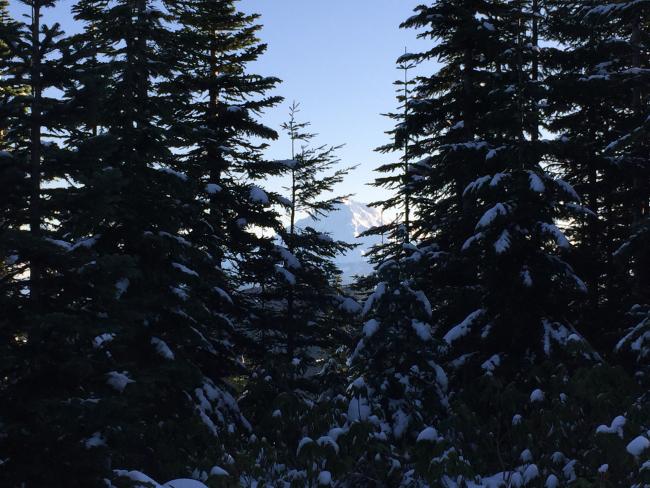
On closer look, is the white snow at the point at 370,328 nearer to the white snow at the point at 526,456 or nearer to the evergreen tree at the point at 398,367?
the evergreen tree at the point at 398,367

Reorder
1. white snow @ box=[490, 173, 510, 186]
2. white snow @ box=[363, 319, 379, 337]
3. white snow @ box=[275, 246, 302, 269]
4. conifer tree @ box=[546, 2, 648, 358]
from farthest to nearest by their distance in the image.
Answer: white snow @ box=[275, 246, 302, 269] < conifer tree @ box=[546, 2, 648, 358] < white snow @ box=[490, 173, 510, 186] < white snow @ box=[363, 319, 379, 337]

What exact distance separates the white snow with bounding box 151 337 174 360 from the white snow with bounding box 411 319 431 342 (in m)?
4.83

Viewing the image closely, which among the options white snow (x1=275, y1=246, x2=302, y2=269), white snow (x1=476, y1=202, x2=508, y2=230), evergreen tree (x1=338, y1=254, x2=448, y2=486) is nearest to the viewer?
evergreen tree (x1=338, y1=254, x2=448, y2=486)

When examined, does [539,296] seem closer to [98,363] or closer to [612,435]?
[612,435]

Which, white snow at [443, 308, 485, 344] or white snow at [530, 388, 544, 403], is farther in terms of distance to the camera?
white snow at [443, 308, 485, 344]

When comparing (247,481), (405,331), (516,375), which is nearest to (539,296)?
(516,375)

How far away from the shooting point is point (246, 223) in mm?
19547

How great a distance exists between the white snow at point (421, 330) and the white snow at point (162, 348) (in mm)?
4835

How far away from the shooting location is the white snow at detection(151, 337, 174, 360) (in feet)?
36.9

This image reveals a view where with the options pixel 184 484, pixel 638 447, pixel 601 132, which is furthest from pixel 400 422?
pixel 601 132

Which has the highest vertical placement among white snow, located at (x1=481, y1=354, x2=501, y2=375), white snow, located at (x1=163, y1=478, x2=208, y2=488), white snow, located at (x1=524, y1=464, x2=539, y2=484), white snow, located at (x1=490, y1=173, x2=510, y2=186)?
white snow, located at (x1=490, y1=173, x2=510, y2=186)

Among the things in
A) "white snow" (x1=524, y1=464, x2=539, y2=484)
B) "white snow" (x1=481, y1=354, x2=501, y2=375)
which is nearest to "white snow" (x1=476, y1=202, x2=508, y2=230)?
"white snow" (x1=481, y1=354, x2=501, y2=375)

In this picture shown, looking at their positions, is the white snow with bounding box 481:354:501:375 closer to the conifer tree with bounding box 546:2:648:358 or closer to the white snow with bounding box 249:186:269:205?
the conifer tree with bounding box 546:2:648:358

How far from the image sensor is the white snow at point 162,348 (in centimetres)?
1125
